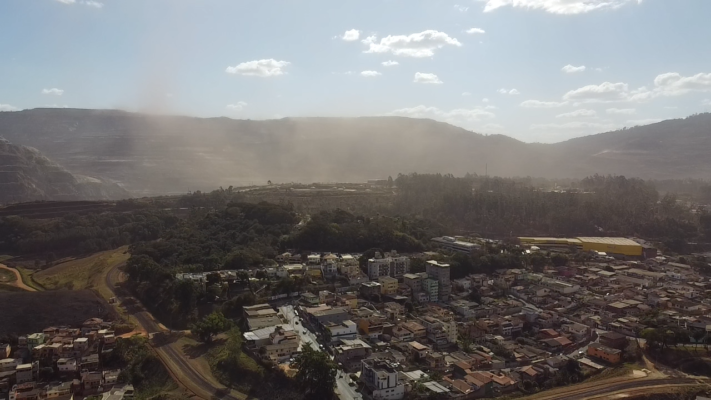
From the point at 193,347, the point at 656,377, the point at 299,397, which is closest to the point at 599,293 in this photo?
the point at 656,377

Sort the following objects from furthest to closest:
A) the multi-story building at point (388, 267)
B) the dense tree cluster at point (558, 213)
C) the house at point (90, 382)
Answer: the dense tree cluster at point (558, 213), the multi-story building at point (388, 267), the house at point (90, 382)

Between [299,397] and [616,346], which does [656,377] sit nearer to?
[616,346]

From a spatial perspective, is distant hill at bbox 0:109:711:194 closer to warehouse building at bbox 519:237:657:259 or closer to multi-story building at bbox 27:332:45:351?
warehouse building at bbox 519:237:657:259

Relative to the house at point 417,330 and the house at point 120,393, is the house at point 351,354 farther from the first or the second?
the house at point 120,393

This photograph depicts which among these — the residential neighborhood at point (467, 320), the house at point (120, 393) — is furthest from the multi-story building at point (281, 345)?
the house at point (120, 393)

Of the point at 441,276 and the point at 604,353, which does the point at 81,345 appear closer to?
the point at 441,276

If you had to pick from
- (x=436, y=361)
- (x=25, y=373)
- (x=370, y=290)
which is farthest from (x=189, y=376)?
(x=370, y=290)
